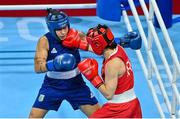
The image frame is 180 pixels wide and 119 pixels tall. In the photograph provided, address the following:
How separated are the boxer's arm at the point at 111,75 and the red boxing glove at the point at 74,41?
46 cm

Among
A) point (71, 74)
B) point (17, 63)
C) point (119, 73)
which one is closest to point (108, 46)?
point (119, 73)

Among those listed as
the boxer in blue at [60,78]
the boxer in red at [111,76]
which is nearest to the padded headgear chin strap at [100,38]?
the boxer in red at [111,76]

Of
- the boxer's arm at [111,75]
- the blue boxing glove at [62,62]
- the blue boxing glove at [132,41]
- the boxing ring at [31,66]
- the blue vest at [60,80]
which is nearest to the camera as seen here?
the boxer's arm at [111,75]

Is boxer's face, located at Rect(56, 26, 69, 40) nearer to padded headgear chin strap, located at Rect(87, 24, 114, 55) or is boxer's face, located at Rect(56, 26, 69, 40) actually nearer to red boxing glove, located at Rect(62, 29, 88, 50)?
red boxing glove, located at Rect(62, 29, 88, 50)

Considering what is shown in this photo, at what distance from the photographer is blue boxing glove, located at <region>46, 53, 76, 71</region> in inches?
131

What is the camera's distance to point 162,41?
5473 millimetres

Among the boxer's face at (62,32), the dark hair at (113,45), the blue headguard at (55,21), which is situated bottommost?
the boxer's face at (62,32)

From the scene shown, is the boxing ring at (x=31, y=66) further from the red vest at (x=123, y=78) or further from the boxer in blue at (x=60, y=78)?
the boxer in blue at (x=60, y=78)

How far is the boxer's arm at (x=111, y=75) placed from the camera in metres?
3.12

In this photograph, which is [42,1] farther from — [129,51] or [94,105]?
[94,105]

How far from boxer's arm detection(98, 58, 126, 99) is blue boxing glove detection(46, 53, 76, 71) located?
292 mm

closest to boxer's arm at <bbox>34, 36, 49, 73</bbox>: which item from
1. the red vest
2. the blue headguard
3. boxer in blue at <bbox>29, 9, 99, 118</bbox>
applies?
boxer in blue at <bbox>29, 9, 99, 118</bbox>

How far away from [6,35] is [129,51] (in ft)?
4.54

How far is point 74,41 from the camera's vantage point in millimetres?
3527
